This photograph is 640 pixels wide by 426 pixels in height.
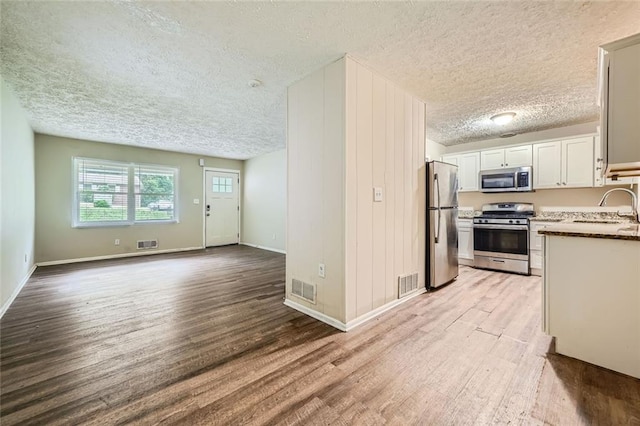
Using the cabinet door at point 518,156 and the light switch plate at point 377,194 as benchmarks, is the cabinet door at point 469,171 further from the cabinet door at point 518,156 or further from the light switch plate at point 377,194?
the light switch plate at point 377,194

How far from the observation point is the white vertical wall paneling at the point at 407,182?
10.4ft

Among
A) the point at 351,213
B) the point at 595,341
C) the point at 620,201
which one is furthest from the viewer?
the point at 620,201

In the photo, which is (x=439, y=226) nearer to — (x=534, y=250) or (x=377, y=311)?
(x=377, y=311)

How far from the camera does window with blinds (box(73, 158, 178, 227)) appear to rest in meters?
5.36

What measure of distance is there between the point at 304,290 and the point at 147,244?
5.02 m

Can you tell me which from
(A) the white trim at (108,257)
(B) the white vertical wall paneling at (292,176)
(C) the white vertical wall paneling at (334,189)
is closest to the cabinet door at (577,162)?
(C) the white vertical wall paneling at (334,189)

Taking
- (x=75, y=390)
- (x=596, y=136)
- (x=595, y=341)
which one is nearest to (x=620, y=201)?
(x=596, y=136)

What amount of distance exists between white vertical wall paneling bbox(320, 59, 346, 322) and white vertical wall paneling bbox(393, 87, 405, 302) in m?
0.84

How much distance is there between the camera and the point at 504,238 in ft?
14.4

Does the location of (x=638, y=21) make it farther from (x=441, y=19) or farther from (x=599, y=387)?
(x=599, y=387)

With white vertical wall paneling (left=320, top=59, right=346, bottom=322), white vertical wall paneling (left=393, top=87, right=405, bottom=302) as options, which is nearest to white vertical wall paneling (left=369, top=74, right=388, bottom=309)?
white vertical wall paneling (left=393, top=87, right=405, bottom=302)

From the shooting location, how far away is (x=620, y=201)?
4.00 meters

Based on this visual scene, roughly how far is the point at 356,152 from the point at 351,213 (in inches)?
22.9

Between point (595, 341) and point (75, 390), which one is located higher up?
point (595, 341)
